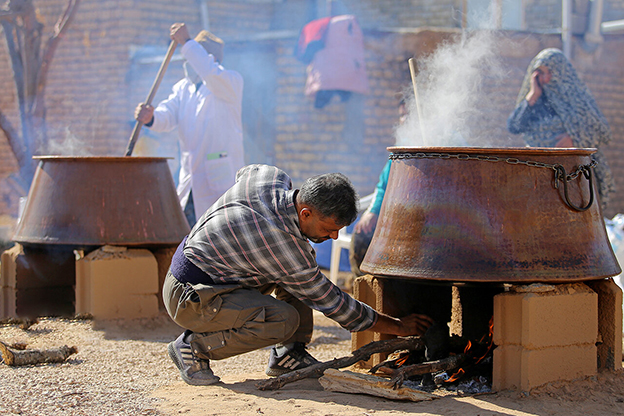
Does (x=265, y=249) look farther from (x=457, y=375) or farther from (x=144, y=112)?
(x=144, y=112)

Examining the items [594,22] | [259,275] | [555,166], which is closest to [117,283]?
[259,275]

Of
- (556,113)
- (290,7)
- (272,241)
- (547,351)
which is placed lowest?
(547,351)

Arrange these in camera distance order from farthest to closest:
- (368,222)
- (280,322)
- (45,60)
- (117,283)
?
1. (45,60)
2. (368,222)
3. (117,283)
4. (280,322)

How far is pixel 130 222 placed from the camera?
541cm

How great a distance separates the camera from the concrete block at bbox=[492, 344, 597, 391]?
334 cm

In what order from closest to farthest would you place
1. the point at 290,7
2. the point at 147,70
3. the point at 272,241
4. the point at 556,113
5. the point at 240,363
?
the point at 272,241 < the point at 240,363 < the point at 556,113 < the point at 147,70 < the point at 290,7

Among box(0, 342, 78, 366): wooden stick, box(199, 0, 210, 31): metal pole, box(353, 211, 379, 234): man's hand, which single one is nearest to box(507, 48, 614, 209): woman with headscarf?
box(353, 211, 379, 234): man's hand

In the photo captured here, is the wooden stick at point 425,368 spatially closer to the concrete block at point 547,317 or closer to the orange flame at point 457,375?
the orange flame at point 457,375

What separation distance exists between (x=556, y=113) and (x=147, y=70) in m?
7.53

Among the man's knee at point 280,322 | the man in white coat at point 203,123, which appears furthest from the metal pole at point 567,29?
the man's knee at point 280,322

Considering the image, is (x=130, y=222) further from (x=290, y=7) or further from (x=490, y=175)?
(x=290, y=7)

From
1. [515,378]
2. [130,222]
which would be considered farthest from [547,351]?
[130,222]

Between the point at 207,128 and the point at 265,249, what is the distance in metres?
3.45

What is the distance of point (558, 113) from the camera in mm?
6328
